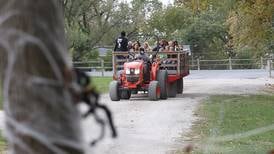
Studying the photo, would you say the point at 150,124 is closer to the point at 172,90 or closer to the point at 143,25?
the point at 172,90

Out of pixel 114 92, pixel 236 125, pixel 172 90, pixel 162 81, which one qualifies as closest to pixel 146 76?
pixel 162 81

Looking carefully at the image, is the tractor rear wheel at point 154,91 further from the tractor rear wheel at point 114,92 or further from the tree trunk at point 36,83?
the tree trunk at point 36,83

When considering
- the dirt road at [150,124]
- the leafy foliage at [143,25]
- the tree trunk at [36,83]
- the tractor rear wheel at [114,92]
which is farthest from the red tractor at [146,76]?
the leafy foliage at [143,25]

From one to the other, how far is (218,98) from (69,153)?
18.6 metres

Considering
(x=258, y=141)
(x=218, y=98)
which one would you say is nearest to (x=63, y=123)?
(x=258, y=141)

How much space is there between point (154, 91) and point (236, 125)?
239 inches

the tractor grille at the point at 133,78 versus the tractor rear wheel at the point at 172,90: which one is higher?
the tractor grille at the point at 133,78

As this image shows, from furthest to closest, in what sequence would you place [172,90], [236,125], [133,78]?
1. [172,90]
2. [133,78]
3. [236,125]

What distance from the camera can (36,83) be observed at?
2.04 metres

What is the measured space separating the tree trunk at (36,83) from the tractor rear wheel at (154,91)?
1648cm

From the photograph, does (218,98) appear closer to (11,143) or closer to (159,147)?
(159,147)

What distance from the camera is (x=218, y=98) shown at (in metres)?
20.5

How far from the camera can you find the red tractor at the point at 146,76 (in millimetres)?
18906

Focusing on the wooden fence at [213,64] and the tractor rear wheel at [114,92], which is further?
the wooden fence at [213,64]
